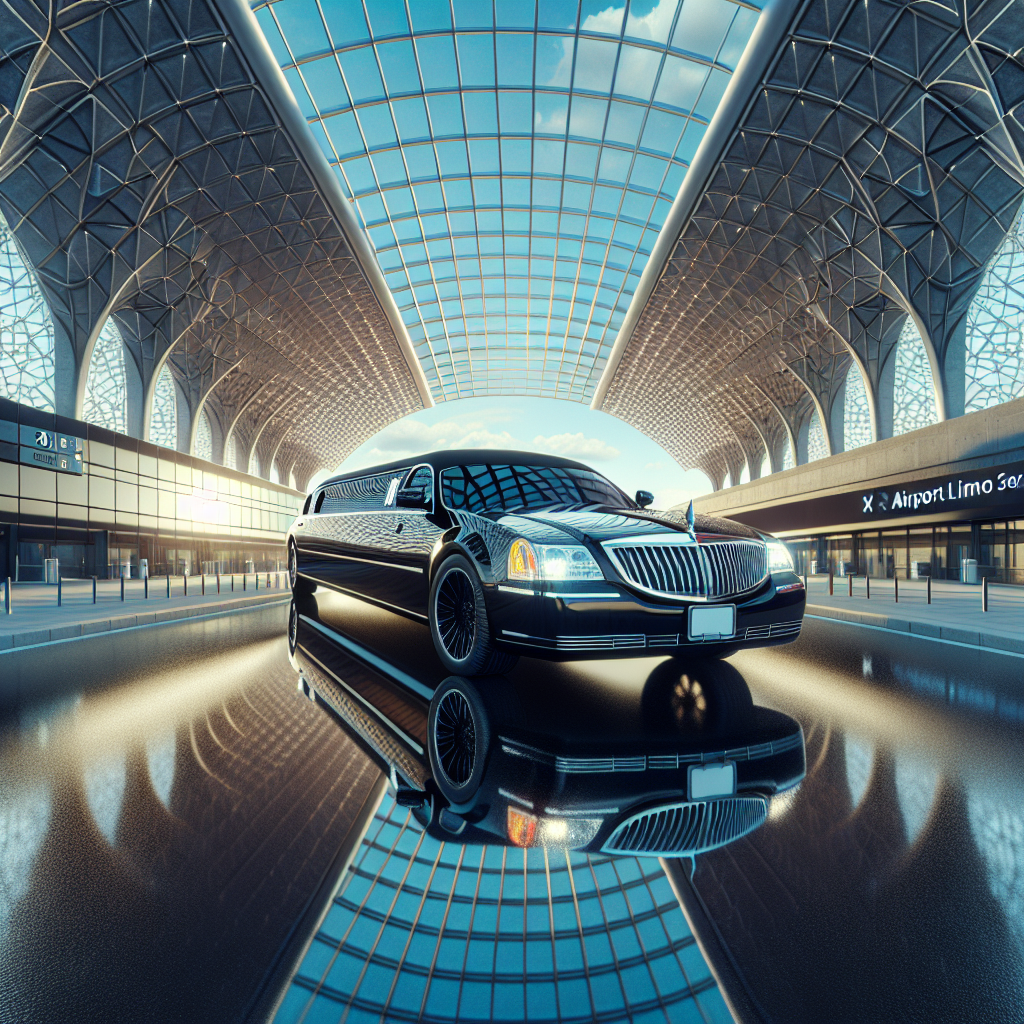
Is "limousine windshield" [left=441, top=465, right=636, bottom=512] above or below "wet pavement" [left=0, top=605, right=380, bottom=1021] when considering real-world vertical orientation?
above

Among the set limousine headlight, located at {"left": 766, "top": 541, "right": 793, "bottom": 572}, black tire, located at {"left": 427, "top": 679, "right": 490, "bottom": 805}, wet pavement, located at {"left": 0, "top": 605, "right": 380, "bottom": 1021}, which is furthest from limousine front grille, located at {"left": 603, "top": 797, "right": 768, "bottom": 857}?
limousine headlight, located at {"left": 766, "top": 541, "right": 793, "bottom": 572}

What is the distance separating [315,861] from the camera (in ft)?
7.14

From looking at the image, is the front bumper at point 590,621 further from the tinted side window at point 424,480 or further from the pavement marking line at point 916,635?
the pavement marking line at point 916,635

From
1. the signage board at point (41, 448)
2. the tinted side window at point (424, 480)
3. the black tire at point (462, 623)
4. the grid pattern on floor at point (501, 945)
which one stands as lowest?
the grid pattern on floor at point (501, 945)

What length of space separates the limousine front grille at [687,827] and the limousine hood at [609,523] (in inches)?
76.8

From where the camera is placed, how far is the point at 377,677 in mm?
5301

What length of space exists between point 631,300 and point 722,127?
16479 millimetres

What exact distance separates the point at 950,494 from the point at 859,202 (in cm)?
1105

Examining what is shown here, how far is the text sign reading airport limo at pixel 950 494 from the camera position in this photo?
2102 centimetres

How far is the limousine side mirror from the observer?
5746mm

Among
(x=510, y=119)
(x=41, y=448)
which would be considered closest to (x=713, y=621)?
(x=510, y=119)

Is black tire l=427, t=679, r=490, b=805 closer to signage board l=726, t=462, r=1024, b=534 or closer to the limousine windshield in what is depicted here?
the limousine windshield

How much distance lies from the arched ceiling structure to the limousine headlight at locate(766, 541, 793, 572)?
57.7ft

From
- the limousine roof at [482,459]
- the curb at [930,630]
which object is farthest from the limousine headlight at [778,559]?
the curb at [930,630]
